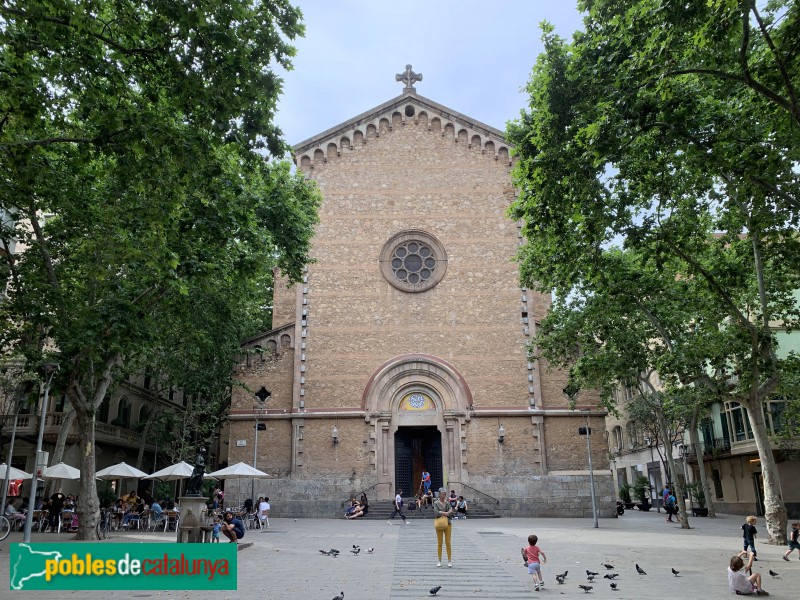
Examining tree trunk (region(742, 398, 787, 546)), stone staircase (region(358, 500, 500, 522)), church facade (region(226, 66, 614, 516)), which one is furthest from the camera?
church facade (region(226, 66, 614, 516))

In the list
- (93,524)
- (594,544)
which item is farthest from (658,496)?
(93,524)

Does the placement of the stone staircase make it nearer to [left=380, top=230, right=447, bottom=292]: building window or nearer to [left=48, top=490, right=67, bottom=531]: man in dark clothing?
[left=380, top=230, right=447, bottom=292]: building window

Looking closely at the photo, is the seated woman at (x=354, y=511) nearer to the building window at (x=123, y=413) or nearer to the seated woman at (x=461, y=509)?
the seated woman at (x=461, y=509)

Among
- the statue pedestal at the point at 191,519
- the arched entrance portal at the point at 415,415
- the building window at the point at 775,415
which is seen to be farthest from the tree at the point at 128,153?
the building window at the point at 775,415

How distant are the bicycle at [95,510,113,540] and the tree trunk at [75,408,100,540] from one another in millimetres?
391

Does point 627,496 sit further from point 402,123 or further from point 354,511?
point 402,123

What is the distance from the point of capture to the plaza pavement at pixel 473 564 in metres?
10.0

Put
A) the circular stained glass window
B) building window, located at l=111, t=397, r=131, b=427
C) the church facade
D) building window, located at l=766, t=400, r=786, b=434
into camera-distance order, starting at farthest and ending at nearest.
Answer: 1. building window, located at l=111, t=397, r=131, b=427
2. the circular stained glass window
3. building window, located at l=766, t=400, r=786, b=434
4. the church facade

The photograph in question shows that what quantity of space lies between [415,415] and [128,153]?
67.9 feet

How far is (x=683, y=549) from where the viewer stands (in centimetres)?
1650

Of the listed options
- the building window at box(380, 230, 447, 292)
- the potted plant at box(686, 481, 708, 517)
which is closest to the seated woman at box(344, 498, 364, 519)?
the building window at box(380, 230, 447, 292)

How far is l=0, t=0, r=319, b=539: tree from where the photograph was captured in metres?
9.96

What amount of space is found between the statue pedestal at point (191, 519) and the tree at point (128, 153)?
3971mm

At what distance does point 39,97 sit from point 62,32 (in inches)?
47.0
